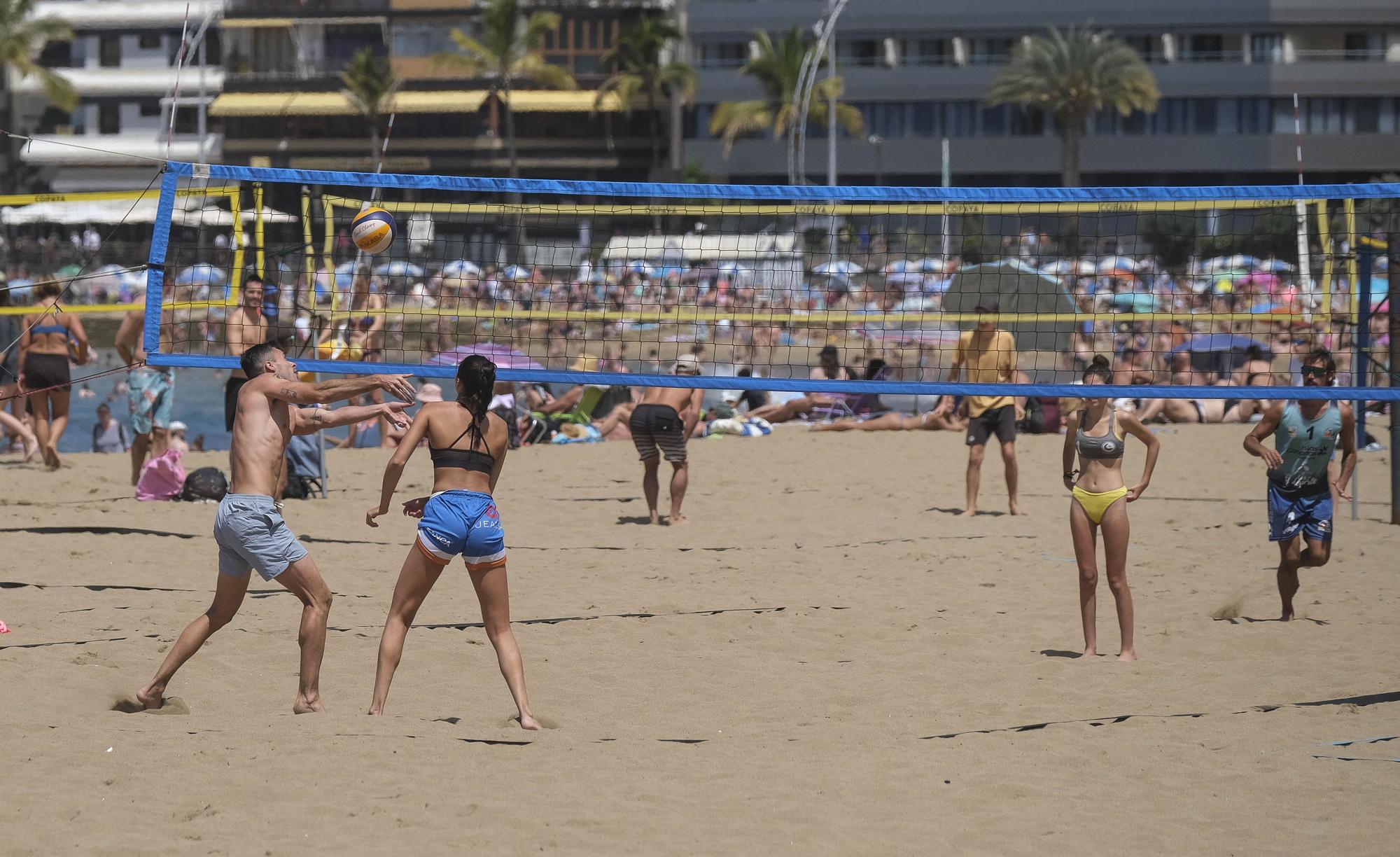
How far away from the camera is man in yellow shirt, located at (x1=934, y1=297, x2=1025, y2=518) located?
10320 millimetres

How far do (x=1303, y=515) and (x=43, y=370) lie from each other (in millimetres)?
9051

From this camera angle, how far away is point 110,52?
51.8 metres

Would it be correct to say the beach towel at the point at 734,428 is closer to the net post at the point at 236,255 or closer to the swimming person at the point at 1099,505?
the net post at the point at 236,255

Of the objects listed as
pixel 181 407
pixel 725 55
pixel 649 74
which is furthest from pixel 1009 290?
pixel 725 55

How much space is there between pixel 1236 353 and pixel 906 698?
46.6ft

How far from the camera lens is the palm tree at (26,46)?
1931 inches

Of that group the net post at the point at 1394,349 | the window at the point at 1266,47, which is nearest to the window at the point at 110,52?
the window at the point at 1266,47

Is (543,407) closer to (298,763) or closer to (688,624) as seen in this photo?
(688,624)

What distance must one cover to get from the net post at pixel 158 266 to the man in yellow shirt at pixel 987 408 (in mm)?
5187

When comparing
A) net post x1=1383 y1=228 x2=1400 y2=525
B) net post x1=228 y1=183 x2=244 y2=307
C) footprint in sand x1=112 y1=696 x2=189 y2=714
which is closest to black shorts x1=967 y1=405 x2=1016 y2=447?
net post x1=1383 y1=228 x2=1400 y2=525

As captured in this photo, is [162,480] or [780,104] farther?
[780,104]

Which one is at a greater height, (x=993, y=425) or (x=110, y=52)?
(x=110, y=52)

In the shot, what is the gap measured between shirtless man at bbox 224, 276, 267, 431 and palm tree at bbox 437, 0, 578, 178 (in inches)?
1447

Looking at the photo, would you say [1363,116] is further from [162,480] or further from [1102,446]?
[1102,446]
